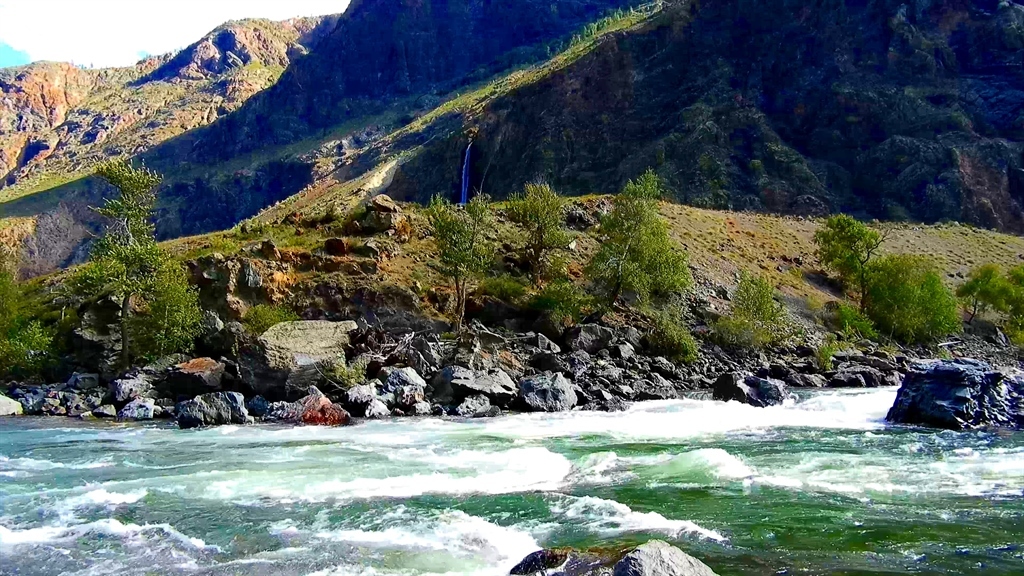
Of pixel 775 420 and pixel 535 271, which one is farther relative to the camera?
pixel 535 271

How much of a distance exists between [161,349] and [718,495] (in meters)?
31.6

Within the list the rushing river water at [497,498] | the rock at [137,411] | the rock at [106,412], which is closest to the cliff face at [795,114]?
the rock at [137,411]

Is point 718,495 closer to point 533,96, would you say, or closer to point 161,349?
point 161,349

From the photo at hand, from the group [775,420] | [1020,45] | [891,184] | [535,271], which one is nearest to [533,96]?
[891,184]

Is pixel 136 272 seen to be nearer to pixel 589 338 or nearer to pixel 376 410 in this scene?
pixel 376 410

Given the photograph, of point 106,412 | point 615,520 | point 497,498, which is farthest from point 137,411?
point 615,520

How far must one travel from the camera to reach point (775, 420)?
2753cm

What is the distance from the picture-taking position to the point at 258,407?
30266 mm

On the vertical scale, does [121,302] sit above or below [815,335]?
above

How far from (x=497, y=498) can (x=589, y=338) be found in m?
26.6

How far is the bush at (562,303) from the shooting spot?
147 ft

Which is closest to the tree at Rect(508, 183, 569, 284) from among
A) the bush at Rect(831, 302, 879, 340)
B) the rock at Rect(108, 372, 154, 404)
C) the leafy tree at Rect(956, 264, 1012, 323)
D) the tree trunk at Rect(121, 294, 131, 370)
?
the bush at Rect(831, 302, 879, 340)

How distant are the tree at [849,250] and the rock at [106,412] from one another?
5471 centimetres

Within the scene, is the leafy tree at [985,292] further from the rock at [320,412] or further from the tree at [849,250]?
the rock at [320,412]
